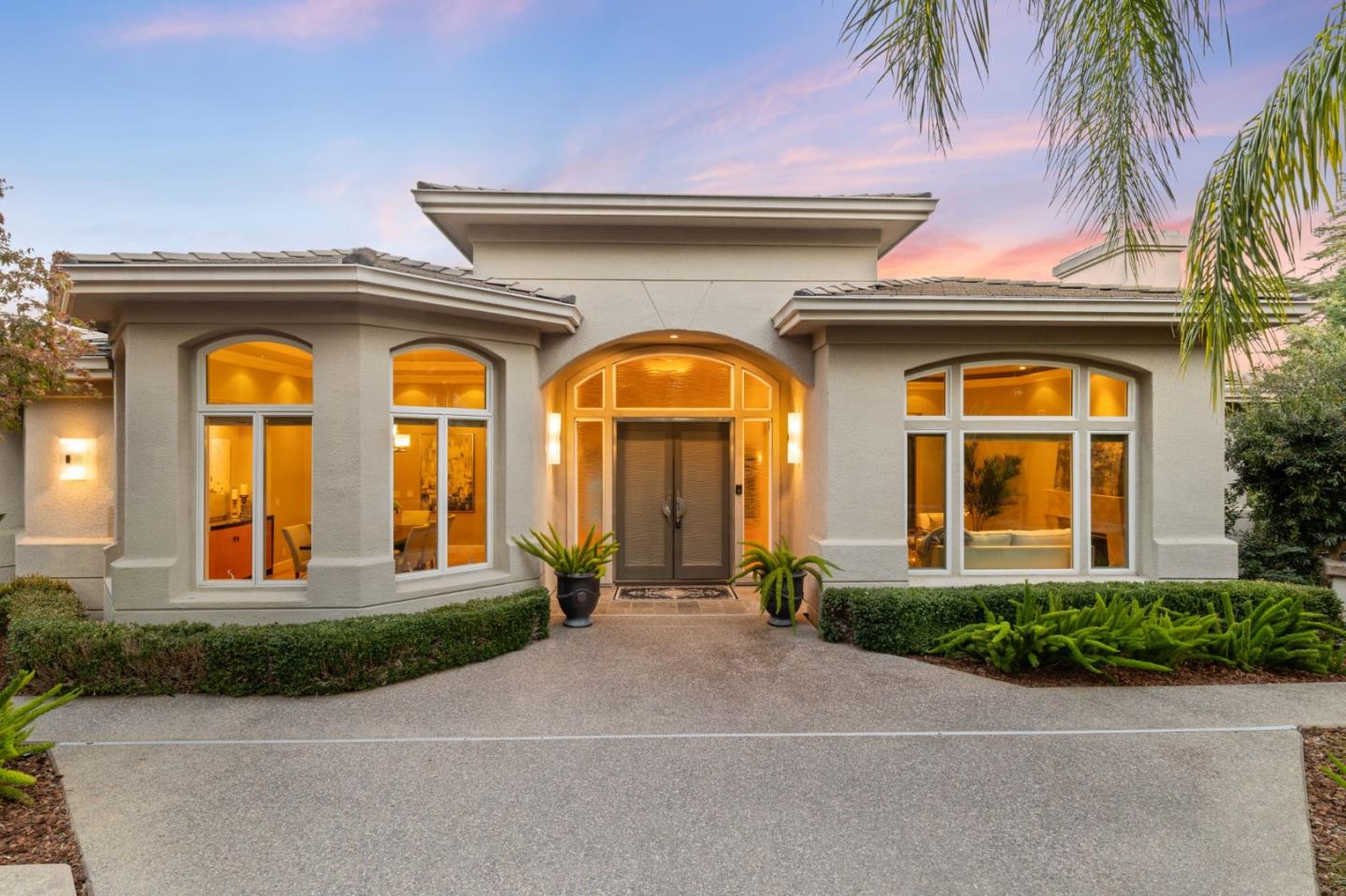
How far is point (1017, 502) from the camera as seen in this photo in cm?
843

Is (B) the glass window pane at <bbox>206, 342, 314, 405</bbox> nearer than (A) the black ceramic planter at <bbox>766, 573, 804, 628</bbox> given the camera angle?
Yes

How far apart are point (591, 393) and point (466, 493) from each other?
3.24 meters

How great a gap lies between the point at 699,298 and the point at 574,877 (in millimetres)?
7251

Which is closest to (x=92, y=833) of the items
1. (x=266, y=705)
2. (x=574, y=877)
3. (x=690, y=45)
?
(x=266, y=705)

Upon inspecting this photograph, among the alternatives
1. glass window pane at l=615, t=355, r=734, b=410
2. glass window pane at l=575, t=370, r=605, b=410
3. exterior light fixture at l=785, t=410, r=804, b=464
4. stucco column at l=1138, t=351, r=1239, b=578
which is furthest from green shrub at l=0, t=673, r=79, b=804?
stucco column at l=1138, t=351, r=1239, b=578

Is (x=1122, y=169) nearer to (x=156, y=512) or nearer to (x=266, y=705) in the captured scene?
A: (x=266, y=705)

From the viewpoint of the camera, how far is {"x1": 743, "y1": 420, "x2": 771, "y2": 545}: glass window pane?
10859 millimetres

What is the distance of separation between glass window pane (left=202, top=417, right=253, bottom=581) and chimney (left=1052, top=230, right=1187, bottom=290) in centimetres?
1155

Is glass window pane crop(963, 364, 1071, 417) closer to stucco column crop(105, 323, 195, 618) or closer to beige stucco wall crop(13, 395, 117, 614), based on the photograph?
stucco column crop(105, 323, 195, 618)

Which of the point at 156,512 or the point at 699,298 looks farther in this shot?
the point at 699,298

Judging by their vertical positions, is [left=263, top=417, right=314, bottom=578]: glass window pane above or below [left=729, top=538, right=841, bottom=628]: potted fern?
above

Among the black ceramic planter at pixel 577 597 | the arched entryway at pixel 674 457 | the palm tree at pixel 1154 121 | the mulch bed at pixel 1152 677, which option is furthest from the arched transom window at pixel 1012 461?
the black ceramic planter at pixel 577 597

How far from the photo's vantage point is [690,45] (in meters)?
9.15

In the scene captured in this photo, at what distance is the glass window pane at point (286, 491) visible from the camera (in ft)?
23.4
